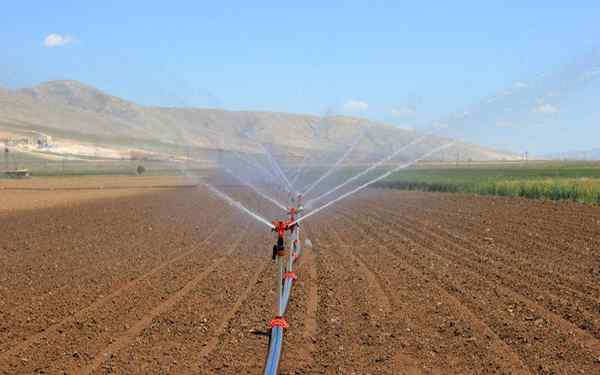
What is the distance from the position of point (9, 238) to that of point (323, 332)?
1409cm

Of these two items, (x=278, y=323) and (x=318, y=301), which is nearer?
(x=278, y=323)

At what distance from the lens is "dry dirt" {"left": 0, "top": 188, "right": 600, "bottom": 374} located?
7.86 m

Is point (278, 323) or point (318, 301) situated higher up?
point (278, 323)

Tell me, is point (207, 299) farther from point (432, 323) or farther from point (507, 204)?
point (507, 204)

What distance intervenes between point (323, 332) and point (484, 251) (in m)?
8.48

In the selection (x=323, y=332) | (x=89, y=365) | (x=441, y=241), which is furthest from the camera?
(x=441, y=241)

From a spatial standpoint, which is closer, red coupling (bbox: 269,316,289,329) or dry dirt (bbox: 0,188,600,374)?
dry dirt (bbox: 0,188,600,374)

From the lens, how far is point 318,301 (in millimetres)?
11125

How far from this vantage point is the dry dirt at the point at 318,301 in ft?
25.8

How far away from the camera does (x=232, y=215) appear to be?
29188mm

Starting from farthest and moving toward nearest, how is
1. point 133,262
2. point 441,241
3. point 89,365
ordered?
point 441,241
point 133,262
point 89,365

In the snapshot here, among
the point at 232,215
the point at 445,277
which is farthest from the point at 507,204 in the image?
the point at 445,277

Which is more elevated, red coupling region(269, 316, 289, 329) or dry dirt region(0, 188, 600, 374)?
red coupling region(269, 316, 289, 329)

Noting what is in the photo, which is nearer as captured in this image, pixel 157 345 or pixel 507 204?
pixel 157 345
